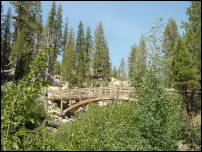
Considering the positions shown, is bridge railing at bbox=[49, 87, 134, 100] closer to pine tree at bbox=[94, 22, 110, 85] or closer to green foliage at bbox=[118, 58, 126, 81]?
pine tree at bbox=[94, 22, 110, 85]

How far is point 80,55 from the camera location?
48.5 meters

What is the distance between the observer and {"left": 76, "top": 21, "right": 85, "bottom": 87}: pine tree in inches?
1767

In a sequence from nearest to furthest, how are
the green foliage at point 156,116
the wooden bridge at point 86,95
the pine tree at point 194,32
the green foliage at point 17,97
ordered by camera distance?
the green foliage at point 17,97
the green foliage at point 156,116
the pine tree at point 194,32
the wooden bridge at point 86,95

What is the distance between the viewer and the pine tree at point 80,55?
4488cm

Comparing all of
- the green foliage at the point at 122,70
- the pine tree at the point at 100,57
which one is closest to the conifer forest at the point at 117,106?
the pine tree at the point at 100,57

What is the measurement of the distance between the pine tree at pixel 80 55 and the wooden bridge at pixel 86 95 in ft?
47.2

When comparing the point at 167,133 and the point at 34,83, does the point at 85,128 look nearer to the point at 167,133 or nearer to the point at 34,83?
the point at 167,133

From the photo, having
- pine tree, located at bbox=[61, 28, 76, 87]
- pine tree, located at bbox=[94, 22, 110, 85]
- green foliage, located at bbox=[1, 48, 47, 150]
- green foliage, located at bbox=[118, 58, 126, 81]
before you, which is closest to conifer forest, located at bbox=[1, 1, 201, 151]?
green foliage, located at bbox=[1, 48, 47, 150]

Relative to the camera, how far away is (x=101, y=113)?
13.7 m

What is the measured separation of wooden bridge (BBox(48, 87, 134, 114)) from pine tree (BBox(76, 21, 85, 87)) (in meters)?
14.4

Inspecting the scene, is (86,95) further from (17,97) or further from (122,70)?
(122,70)

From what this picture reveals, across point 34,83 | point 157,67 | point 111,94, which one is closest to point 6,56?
point 111,94

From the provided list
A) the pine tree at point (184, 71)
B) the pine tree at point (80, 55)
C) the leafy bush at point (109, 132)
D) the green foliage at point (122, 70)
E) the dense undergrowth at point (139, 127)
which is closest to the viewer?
the leafy bush at point (109, 132)

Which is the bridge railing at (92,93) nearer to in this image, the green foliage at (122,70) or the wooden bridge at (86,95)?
the wooden bridge at (86,95)
